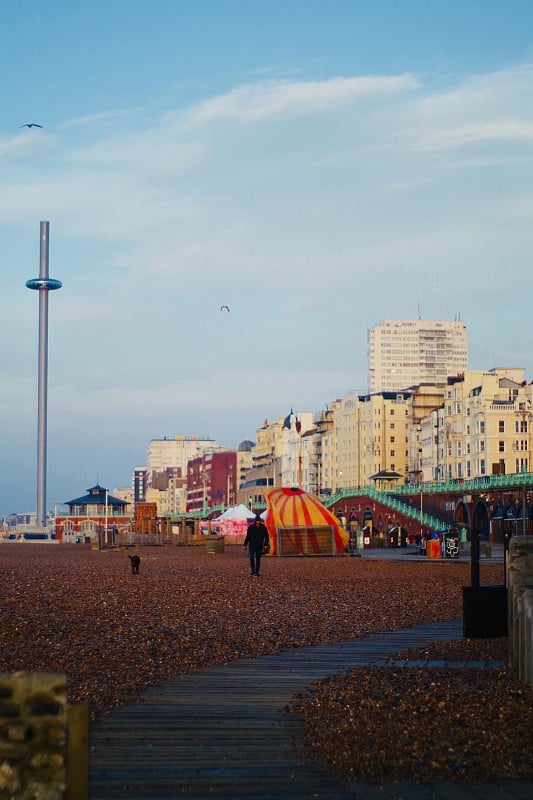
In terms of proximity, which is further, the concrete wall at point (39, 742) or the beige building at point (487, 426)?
the beige building at point (487, 426)

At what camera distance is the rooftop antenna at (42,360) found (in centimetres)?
15200

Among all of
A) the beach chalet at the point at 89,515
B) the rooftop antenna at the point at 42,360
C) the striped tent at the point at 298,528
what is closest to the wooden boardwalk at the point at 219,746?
the striped tent at the point at 298,528

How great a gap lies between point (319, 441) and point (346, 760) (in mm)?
182701

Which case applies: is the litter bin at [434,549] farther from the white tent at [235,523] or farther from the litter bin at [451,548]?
the white tent at [235,523]

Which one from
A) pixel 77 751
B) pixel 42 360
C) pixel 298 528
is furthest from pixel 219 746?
pixel 42 360

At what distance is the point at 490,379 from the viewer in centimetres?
12169

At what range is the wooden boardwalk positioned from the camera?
681 cm

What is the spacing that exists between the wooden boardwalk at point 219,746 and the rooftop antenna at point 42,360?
143m

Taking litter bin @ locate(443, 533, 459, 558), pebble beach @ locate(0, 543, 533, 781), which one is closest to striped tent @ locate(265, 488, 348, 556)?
litter bin @ locate(443, 533, 459, 558)

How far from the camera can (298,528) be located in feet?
188

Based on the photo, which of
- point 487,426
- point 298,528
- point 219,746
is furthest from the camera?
point 487,426

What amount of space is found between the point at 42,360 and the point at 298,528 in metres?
102

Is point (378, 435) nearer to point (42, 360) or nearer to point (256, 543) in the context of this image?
point (42, 360)

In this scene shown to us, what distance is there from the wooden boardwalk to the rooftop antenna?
5612 inches
